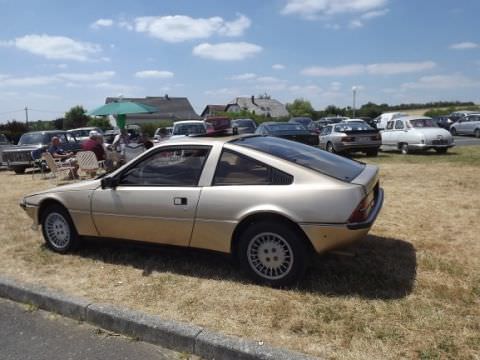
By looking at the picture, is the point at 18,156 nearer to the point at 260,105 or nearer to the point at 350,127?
the point at 350,127

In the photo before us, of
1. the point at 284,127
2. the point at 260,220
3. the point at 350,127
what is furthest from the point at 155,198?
the point at 350,127

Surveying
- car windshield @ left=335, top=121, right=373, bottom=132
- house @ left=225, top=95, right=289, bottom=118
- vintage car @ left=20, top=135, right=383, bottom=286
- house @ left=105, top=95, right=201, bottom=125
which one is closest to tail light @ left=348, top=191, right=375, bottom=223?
vintage car @ left=20, top=135, right=383, bottom=286

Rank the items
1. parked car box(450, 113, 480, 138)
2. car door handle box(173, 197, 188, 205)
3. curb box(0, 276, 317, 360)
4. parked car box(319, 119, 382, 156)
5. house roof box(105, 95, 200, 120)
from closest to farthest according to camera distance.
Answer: curb box(0, 276, 317, 360) → car door handle box(173, 197, 188, 205) → parked car box(319, 119, 382, 156) → parked car box(450, 113, 480, 138) → house roof box(105, 95, 200, 120)

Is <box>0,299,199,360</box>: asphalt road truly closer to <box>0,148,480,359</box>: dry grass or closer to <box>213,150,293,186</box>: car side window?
<box>0,148,480,359</box>: dry grass

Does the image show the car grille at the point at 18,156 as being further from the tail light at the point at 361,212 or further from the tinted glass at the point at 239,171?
the tail light at the point at 361,212

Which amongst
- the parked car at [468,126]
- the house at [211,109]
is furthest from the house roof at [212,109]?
the parked car at [468,126]

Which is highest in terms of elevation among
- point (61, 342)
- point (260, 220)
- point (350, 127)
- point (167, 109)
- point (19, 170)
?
point (167, 109)

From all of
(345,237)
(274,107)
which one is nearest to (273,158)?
(345,237)

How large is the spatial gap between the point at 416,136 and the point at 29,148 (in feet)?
49.2

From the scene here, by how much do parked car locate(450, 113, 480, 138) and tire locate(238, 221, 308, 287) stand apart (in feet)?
93.0

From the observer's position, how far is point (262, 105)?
88438 mm

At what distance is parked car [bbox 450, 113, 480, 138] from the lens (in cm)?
2833

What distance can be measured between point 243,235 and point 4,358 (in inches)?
86.1

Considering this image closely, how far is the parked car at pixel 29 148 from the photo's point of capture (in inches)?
676
